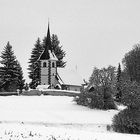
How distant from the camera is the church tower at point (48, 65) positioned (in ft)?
305

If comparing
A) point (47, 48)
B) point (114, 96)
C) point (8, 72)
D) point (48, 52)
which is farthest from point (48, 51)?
point (114, 96)

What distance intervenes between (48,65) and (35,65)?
435cm

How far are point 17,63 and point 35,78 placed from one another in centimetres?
1117

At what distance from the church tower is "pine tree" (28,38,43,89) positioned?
1204mm

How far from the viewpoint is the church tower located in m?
93.0

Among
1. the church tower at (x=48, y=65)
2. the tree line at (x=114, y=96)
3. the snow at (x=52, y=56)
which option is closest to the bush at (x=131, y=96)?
the tree line at (x=114, y=96)

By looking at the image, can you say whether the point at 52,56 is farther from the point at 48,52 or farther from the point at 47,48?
the point at 47,48

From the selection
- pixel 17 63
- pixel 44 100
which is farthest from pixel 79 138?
pixel 17 63

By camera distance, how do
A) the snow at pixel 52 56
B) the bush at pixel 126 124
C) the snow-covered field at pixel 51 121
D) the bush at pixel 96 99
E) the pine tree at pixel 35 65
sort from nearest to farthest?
the snow-covered field at pixel 51 121 → the bush at pixel 126 124 → the bush at pixel 96 99 → the pine tree at pixel 35 65 → the snow at pixel 52 56

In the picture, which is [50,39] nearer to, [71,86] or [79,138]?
[71,86]

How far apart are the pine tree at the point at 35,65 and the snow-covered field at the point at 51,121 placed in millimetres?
38476

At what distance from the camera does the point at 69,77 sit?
308 ft

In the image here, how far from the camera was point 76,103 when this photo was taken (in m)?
45.2

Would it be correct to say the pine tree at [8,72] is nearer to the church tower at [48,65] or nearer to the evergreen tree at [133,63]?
the church tower at [48,65]
